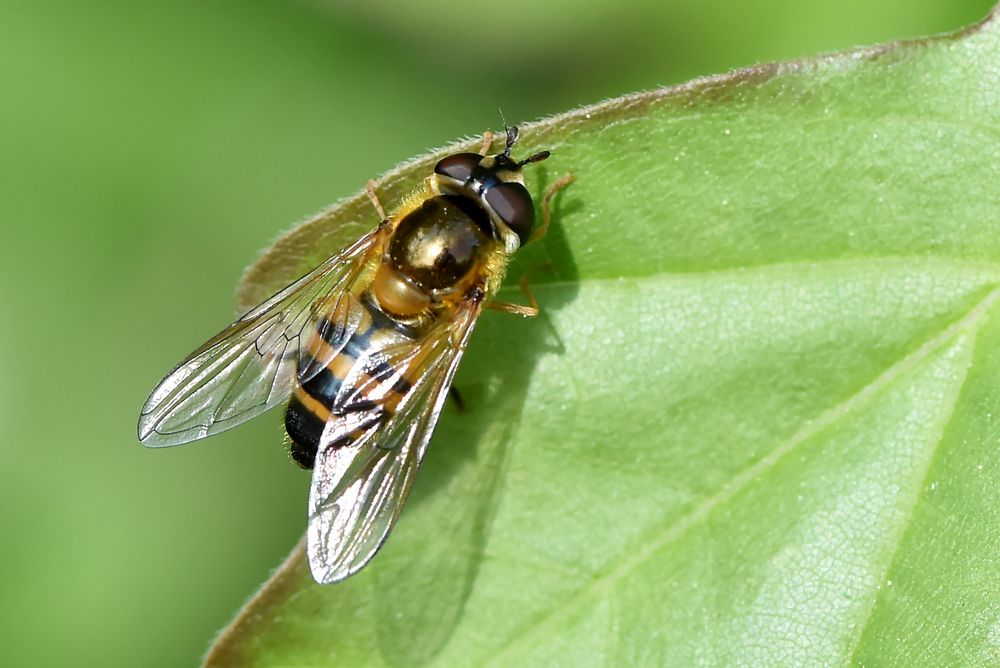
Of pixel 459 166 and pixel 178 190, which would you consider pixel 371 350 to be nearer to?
pixel 459 166

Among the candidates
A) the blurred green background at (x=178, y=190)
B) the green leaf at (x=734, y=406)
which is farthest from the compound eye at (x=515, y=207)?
the blurred green background at (x=178, y=190)

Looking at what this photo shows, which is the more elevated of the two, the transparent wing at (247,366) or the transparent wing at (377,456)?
the transparent wing at (247,366)

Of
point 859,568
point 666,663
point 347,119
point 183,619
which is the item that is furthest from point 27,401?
point 859,568

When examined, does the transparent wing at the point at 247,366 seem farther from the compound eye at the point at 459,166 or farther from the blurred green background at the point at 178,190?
the blurred green background at the point at 178,190

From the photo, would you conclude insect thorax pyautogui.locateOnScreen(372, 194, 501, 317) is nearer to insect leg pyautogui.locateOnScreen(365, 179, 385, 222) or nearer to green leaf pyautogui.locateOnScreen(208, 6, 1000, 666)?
green leaf pyautogui.locateOnScreen(208, 6, 1000, 666)

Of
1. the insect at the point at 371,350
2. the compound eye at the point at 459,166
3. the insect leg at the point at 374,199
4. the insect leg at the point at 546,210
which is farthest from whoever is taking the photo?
the compound eye at the point at 459,166

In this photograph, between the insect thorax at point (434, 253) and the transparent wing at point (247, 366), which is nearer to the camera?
the insect thorax at point (434, 253)
